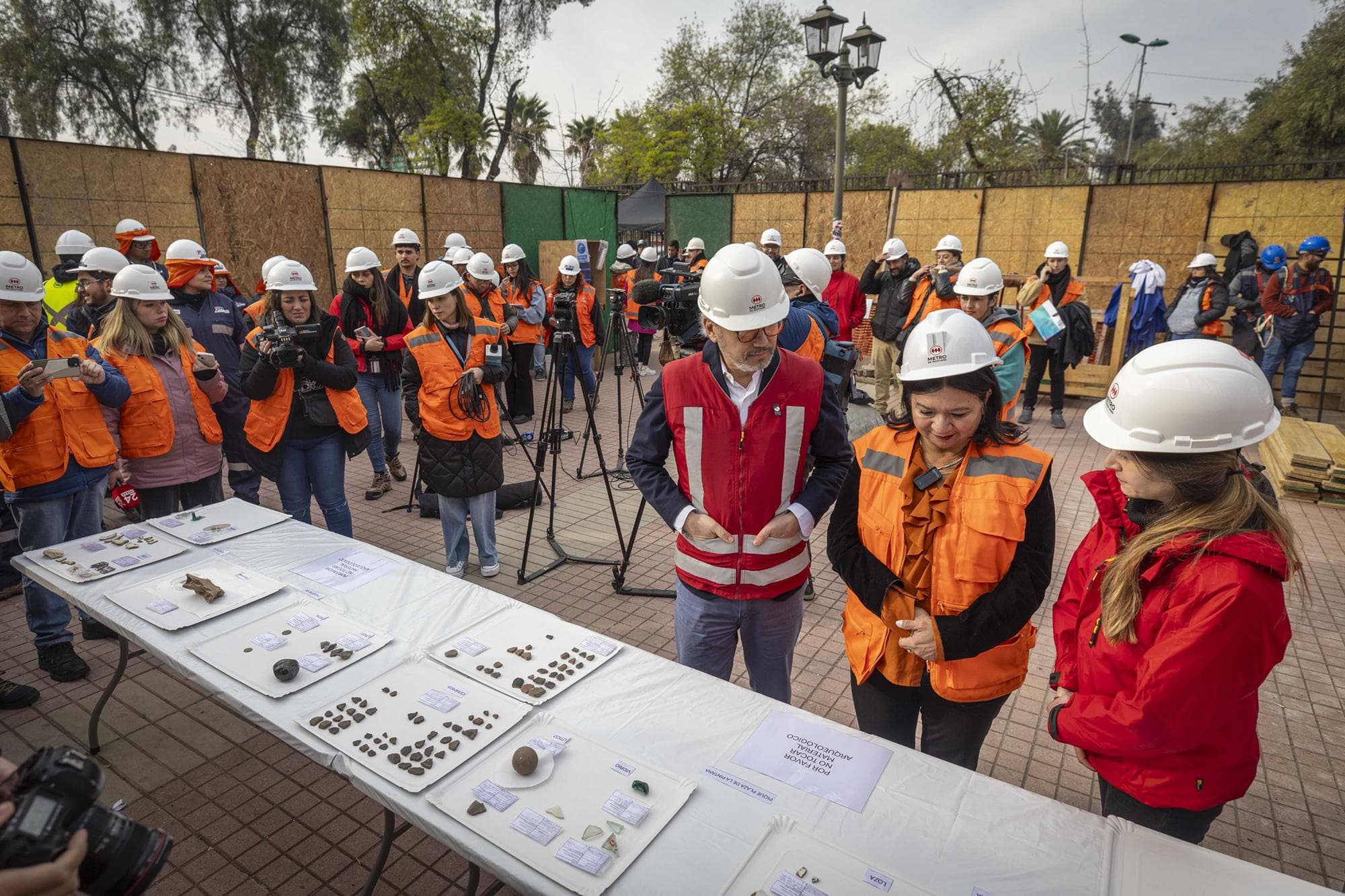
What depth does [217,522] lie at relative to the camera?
3.48 m

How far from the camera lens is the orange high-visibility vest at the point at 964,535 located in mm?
1938

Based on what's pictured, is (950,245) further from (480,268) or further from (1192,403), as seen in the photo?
(1192,403)

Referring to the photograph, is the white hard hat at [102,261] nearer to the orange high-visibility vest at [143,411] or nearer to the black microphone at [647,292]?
the orange high-visibility vest at [143,411]

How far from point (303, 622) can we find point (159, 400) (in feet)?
7.50

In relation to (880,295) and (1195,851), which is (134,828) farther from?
(880,295)

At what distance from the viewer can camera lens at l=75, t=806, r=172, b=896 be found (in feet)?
4.02

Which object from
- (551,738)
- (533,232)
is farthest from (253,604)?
(533,232)

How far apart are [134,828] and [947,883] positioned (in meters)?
1.57

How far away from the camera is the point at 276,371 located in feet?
14.0

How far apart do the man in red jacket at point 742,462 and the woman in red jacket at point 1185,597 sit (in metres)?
0.96

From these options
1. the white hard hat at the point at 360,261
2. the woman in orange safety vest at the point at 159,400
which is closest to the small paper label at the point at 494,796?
the woman in orange safety vest at the point at 159,400

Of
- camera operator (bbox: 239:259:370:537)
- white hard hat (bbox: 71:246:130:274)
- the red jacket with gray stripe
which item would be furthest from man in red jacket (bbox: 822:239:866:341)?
white hard hat (bbox: 71:246:130:274)

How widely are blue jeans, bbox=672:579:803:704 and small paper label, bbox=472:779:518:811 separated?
1.01 m

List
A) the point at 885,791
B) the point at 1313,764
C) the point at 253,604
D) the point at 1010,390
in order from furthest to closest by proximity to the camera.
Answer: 1. the point at 1010,390
2. the point at 1313,764
3. the point at 253,604
4. the point at 885,791
